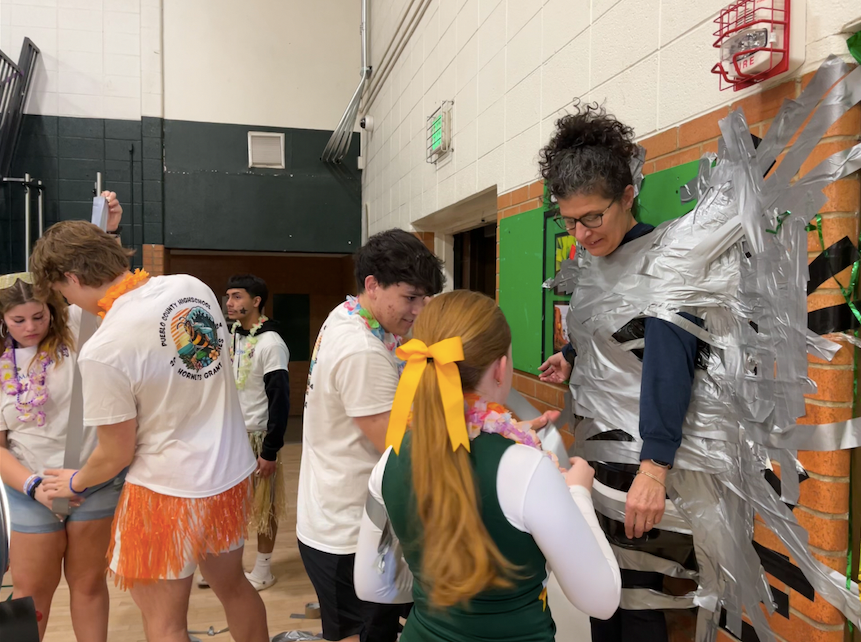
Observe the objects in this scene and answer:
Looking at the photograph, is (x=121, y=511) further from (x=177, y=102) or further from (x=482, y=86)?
(x=177, y=102)

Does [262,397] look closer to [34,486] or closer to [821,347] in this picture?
[34,486]

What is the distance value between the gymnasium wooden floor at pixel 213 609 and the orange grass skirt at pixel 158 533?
38.4 inches

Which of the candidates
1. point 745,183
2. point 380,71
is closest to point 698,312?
point 745,183

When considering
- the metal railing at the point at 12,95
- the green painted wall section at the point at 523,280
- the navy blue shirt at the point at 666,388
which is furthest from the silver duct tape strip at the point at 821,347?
the metal railing at the point at 12,95

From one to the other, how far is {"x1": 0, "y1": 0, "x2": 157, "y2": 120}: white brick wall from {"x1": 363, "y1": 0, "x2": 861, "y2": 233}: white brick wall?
7.10ft

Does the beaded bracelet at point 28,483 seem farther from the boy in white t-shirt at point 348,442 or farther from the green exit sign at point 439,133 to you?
the green exit sign at point 439,133

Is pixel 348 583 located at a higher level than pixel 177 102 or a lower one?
lower

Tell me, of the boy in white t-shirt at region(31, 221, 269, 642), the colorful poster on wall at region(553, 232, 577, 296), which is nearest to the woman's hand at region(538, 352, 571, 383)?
the colorful poster on wall at region(553, 232, 577, 296)

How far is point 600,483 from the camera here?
4.60 ft

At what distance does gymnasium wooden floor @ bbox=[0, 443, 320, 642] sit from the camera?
2.41 meters

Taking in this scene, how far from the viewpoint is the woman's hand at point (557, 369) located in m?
1.70

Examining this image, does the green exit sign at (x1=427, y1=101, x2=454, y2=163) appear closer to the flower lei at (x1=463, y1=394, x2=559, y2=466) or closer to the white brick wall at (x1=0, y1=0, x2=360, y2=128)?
the white brick wall at (x1=0, y1=0, x2=360, y2=128)

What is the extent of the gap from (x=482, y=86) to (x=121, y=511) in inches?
85.4

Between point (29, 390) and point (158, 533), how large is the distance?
71cm
